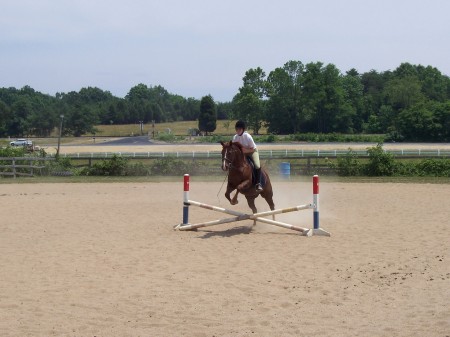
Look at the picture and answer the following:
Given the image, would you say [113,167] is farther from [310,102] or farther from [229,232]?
[310,102]

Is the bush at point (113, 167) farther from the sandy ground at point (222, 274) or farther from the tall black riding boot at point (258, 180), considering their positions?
the tall black riding boot at point (258, 180)

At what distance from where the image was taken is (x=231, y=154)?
43.6 feet

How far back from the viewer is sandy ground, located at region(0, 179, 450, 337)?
721 cm

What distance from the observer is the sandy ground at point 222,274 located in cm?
721

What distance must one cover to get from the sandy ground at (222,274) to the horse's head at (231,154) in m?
1.59

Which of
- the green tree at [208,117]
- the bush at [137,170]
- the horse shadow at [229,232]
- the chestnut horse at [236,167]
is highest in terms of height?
the green tree at [208,117]

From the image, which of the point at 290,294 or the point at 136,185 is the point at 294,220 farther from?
the point at 136,185

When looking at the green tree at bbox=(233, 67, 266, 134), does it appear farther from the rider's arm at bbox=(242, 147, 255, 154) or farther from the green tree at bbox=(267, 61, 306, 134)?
the rider's arm at bbox=(242, 147, 255, 154)

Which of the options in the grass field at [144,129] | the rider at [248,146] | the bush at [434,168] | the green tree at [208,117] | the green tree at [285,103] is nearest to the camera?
the rider at [248,146]

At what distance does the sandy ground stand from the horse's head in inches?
62.4

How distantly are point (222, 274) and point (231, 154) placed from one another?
401 cm

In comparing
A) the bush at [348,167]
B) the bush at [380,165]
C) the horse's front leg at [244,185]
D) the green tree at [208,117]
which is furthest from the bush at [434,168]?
the green tree at [208,117]

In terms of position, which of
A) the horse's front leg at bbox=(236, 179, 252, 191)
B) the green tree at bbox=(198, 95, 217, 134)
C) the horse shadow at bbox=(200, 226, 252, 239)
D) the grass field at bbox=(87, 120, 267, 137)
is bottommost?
the horse shadow at bbox=(200, 226, 252, 239)

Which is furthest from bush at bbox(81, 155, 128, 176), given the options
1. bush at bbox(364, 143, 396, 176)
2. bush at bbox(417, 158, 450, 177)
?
bush at bbox(417, 158, 450, 177)
